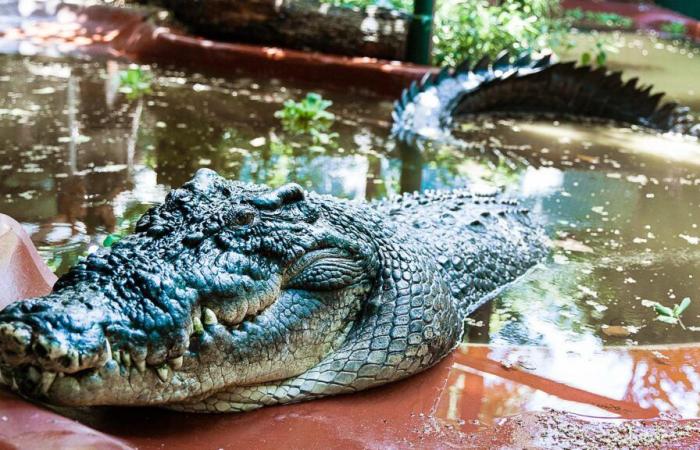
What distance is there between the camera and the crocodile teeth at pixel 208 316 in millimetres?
1994

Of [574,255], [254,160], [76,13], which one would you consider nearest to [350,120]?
[254,160]

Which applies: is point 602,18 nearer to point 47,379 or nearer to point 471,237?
point 471,237

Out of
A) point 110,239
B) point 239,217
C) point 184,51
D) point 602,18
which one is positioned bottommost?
point 110,239

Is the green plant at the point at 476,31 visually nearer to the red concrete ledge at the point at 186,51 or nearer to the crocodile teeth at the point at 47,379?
the red concrete ledge at the point at 186,51

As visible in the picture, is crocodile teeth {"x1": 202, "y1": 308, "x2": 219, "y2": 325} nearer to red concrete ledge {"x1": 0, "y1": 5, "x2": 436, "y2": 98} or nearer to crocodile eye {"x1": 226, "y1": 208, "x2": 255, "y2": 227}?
crocodile eye {"x1": 226, "y1": 208, "x2": 255, "y2": 227}

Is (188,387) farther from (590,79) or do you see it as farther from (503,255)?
(590,79)

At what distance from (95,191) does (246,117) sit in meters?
2.31

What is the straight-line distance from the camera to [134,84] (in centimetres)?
727

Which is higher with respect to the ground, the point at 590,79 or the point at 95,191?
the point at 590,79

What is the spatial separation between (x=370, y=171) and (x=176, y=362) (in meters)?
3.56

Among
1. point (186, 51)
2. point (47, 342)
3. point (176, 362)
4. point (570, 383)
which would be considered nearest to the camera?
point (47, 342)

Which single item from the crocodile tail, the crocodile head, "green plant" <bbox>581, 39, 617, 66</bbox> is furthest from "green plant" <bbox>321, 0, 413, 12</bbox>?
the crocodile head

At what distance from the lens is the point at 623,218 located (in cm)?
468

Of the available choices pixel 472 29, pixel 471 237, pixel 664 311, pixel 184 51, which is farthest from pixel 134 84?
pixel 664 311
